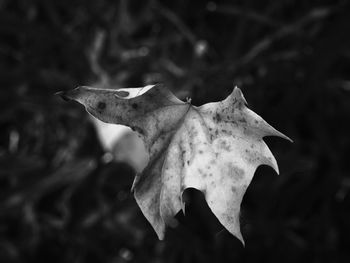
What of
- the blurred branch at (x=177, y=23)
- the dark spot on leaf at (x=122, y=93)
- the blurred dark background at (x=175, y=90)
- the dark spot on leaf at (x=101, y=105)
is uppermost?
the dark spot on leaf at (x=122, y=93)

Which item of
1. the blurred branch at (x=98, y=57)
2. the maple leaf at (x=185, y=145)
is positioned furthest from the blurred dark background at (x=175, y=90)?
the maple leaf at (x=185, y=145)

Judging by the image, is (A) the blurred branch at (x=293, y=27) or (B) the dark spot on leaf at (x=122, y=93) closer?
(B) the dark spot on leaf at (x=122, y=93)

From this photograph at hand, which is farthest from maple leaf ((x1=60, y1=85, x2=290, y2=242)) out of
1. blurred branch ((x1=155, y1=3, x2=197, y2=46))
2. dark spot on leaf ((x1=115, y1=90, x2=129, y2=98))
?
blurred branch ((x1=155, y1=3, x2=197, y2=46))

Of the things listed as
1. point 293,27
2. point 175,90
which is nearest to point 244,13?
point 293,27

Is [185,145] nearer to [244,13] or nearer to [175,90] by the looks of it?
[175,90]

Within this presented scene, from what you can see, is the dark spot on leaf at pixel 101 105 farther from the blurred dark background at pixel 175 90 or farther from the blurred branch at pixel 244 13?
the blurred branch at pixel 244 13

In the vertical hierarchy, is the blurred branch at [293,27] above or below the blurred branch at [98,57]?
above

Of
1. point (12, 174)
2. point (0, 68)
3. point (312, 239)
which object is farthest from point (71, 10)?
point (312, 239)
